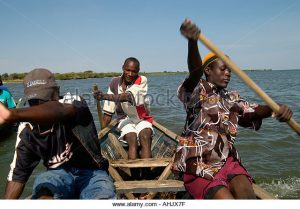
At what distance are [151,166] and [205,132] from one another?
1622 millimetres

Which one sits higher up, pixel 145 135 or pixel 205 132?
pixel 205 132

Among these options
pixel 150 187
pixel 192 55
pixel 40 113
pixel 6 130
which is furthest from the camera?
pixel 6 130

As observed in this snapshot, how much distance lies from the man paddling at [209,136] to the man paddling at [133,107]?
1.91 m

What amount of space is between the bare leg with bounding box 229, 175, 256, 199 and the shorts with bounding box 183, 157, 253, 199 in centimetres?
4

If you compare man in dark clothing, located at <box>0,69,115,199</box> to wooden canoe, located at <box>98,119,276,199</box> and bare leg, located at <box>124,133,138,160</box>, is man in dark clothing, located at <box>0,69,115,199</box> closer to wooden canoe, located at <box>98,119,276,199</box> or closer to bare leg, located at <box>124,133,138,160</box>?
wooden canoe, located at <box>98,119,276,199</box>

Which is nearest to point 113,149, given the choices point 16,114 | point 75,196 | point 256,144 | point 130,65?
point 130,65

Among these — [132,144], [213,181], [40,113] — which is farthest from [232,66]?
[132,144]

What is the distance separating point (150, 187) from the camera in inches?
130

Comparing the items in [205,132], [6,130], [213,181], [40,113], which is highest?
[40,113]

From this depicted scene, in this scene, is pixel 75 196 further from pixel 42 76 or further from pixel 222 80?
pixel 222 80

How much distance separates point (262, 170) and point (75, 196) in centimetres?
471

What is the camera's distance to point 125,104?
211 inches

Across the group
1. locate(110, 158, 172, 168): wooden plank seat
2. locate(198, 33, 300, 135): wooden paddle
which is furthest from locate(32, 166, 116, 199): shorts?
locate(110, 158, 172, 168): wooden plank seat

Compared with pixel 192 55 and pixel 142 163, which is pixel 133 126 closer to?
pixel 142 163
